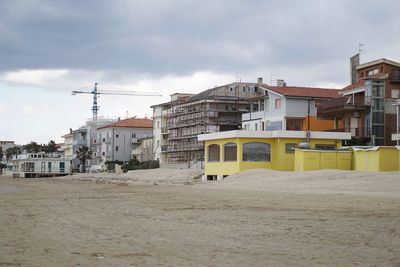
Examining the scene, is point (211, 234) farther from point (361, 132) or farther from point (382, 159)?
point (361, 132)

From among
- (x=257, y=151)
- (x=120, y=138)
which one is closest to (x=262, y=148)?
(x=257, y=151)

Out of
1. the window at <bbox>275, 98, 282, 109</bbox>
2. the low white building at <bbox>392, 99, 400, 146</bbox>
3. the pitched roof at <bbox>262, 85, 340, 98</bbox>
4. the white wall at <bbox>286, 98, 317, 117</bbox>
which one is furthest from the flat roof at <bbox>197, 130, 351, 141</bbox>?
the window at <bbox>275, 98, 282, 109</bbox>

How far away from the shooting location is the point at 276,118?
79.9 metres

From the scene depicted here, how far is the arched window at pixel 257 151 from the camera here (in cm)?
5648

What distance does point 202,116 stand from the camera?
105m

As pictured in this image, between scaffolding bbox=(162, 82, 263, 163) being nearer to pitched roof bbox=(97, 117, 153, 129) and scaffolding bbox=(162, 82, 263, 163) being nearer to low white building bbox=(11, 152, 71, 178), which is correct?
low white building bbox=(11, 152, 71, 178)

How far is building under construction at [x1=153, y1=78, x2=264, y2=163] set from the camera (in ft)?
345

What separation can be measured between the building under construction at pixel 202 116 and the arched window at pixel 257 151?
1677 inches

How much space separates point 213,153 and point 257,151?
563 centimetres

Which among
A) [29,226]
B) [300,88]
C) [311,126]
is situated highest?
[300,88]

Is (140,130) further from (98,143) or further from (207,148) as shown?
(207,148)

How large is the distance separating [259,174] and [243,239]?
116 feet

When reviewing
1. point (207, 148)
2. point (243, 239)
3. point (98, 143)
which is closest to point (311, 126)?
point (207, 148)

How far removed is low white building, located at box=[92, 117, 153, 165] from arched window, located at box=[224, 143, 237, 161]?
8353 cm
